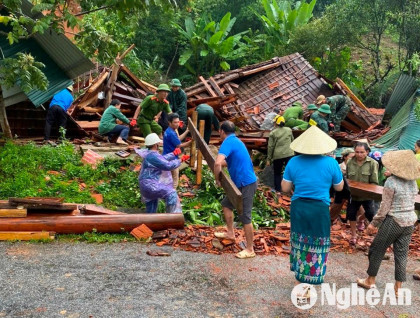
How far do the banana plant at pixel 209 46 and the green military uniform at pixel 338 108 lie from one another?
756 cm

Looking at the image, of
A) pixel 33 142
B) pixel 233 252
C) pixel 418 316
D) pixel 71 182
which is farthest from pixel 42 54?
pixel 418 316

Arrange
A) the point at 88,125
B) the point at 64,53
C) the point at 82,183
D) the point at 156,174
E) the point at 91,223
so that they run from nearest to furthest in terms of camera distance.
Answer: the point at 91,223 → the point at 156,174 → the point at 82,183 → the point at 64,53 → the point at 88,125

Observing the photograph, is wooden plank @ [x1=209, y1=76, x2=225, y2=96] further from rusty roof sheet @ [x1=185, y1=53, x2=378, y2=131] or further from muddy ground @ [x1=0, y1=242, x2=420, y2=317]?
muddy ground @ [x1=0, y1=242, x2=420, y2=317]

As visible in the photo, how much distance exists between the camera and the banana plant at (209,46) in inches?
797

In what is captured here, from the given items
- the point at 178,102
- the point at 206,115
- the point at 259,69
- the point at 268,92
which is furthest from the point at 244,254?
the point at 259,69

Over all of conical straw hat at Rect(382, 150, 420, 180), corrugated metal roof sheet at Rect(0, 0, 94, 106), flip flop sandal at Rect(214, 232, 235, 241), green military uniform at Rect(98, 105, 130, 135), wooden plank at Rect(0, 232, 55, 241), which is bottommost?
flip flop sandal at Rect(214, 232, 235, 241)

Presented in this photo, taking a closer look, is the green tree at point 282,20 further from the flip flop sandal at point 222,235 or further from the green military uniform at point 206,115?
the flip flop sandal at point 222,235

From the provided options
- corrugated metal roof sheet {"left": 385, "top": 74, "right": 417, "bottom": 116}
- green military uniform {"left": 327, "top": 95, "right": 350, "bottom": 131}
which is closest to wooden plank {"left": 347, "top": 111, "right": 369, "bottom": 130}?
corrugated metal roof sheet {"left": 385, "top": 74, "right": 417, "bottom": 116}

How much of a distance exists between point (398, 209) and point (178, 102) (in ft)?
23.9

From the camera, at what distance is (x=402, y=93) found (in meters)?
14.0

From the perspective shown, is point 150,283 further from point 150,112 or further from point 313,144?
point 150,112

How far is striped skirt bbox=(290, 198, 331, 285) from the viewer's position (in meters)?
4.92

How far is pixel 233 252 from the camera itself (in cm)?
648

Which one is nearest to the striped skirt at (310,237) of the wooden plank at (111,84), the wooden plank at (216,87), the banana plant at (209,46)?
the wooden plank at (216,87)
